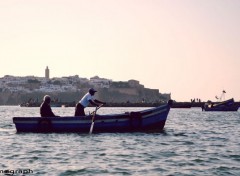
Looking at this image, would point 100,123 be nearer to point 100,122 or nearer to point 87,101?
point 100,122

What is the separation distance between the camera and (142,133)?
2070cm

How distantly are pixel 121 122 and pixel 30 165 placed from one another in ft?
31.4

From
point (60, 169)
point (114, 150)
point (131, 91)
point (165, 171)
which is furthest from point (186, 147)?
point (131, 91)

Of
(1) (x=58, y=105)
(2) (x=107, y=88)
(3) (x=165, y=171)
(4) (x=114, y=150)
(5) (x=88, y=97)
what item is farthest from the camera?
(2) (x=107, y=88)

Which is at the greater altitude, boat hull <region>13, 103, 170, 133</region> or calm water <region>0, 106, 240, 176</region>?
boat hull <region>13, 103, 170, 133</region>

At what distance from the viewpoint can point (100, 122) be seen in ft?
68.1

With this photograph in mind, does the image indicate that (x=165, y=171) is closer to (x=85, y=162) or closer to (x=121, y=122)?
(x=85, y=162)

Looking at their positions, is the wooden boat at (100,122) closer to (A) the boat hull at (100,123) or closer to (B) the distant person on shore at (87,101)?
(A) the boat hull at (100,123)

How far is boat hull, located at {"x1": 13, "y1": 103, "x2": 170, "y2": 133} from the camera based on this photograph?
68.0ft

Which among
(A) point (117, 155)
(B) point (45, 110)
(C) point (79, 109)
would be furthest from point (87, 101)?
(A) point (117, 155)

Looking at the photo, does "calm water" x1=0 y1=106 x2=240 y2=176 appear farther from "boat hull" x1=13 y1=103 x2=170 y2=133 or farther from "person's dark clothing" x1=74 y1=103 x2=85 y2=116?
"person's dark clothing" x1=74 y1=103 x2=85 y2=116

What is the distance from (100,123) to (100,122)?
0.18 ft

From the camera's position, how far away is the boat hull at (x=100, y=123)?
20719 millimetres

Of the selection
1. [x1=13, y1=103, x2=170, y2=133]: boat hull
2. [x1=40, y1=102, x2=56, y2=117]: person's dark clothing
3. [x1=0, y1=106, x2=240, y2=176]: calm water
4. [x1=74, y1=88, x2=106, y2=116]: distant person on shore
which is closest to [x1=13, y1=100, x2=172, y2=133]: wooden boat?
[x1=13, y1=103, x2=170, y2=133]: boat hull
